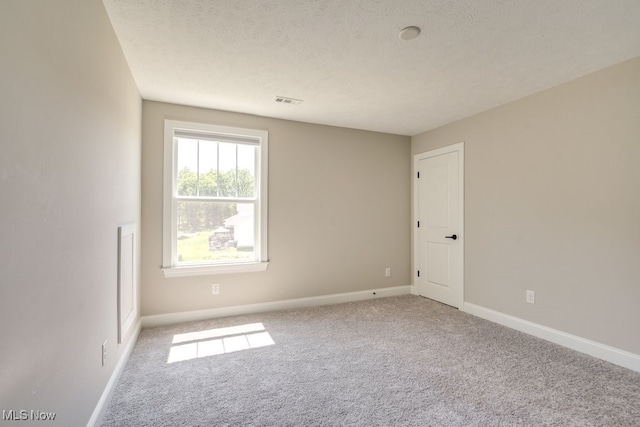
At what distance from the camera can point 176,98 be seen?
3189 mm

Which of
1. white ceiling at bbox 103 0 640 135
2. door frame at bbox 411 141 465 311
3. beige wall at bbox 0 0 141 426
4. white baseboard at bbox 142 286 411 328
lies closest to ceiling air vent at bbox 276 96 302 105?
white ceiling at bbox 103 0 640 135

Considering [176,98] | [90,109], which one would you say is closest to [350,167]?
[176,98]

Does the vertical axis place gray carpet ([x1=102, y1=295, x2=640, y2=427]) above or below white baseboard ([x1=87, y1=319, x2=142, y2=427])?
below

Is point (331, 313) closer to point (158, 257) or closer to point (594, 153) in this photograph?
point (158, 257)

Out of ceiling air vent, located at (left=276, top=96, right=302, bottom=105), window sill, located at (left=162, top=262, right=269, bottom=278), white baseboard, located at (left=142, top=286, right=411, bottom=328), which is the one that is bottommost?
white baseboard, located at (left=142, top=286, right=411, bottom=328)

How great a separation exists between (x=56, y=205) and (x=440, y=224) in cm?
398

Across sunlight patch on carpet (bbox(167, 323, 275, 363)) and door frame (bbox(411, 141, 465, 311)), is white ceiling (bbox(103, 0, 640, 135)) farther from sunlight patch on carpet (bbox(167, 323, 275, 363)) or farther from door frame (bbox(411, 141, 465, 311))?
sunlight patch on carpet (bbox(167, 323, 275, 363))

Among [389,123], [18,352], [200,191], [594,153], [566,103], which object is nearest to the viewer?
[18,352]

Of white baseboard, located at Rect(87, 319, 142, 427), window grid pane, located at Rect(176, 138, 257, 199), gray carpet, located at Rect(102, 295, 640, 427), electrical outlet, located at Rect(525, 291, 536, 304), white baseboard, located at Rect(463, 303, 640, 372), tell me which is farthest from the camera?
window grid pane, located at Rect(176, 138, 257, 199)

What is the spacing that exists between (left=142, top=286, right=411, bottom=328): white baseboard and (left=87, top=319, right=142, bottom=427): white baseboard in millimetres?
436

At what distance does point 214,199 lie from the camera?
3500 mm

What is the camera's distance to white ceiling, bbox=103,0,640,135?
5.95 ft

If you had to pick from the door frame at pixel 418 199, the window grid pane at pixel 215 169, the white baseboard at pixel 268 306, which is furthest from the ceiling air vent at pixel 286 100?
the white baseboard at pixel 268 306

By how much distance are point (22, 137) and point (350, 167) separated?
3590 mm
